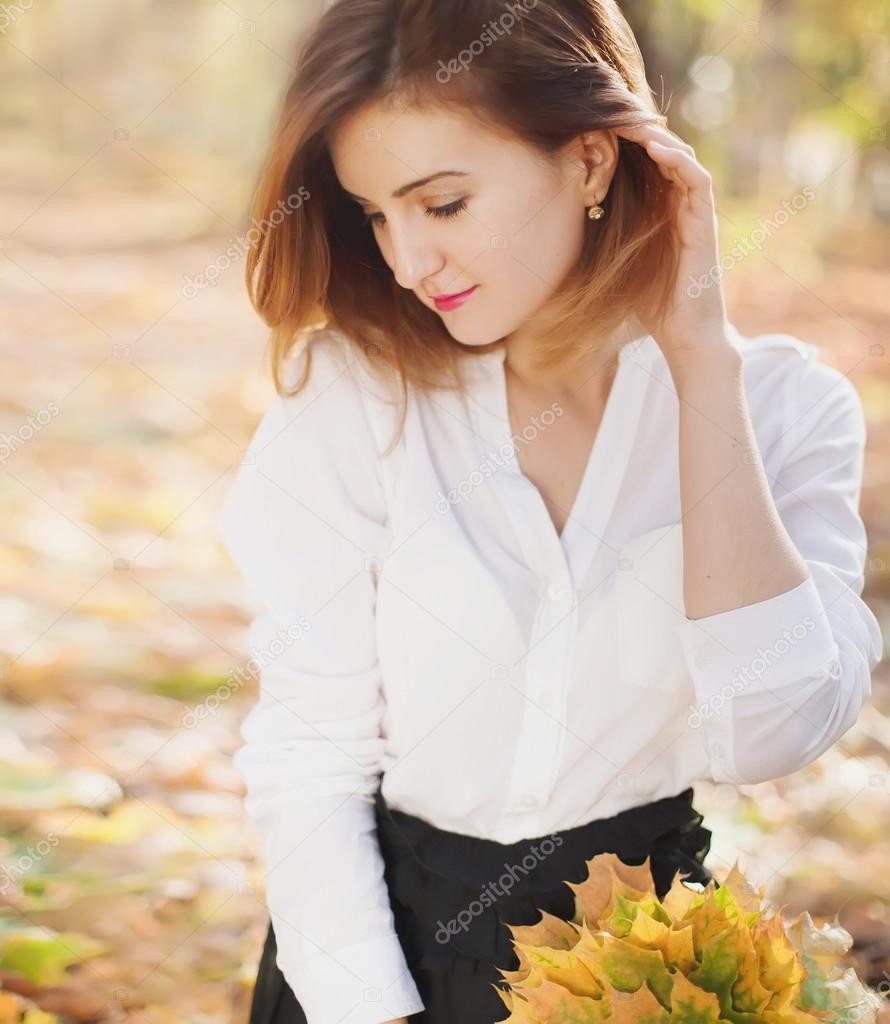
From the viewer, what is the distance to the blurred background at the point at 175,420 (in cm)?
249

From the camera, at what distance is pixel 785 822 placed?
2.98 m

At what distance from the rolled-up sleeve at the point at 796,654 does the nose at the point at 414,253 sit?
59 centimetres

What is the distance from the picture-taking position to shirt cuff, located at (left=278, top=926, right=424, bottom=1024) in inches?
59.1

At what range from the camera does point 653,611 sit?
157 centimetres

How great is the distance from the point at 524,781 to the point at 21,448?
4127mm

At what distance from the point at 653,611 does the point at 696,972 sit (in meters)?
0.60
